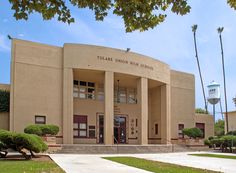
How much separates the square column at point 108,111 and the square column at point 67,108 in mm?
3040

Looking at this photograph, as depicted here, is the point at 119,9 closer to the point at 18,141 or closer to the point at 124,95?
the point at 18,141

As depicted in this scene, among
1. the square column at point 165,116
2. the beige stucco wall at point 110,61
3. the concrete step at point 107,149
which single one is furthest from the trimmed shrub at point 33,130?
the square column at point 165,116

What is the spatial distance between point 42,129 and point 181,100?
728 inches

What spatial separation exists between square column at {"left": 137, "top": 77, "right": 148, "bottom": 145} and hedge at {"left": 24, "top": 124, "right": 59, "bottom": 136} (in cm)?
892

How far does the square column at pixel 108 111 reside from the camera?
98.6ft

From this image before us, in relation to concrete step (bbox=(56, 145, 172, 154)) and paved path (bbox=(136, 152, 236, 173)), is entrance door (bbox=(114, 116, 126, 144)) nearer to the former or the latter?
concrete step (bbox=(56, 145, 172, 154))

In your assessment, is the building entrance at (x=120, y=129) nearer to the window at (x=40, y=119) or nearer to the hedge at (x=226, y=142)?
the hedge at (x=226, y=142)

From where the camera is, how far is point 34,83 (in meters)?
28.1

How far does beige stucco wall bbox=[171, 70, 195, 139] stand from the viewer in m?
38.6

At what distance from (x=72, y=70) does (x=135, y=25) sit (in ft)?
75.6

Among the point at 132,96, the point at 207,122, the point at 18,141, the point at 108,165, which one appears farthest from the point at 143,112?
the point at 18,141

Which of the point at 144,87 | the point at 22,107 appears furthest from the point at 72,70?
the point at 144,87

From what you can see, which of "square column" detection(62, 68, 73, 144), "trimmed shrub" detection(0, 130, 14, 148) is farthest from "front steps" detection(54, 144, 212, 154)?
"trimmed shrub" detection(0, 130, 14, 148)

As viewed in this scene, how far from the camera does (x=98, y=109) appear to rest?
34.5 metres
